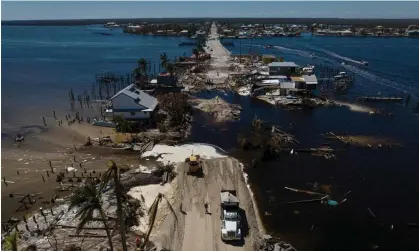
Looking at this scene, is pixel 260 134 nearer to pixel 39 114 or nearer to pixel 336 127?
pixel 336 127

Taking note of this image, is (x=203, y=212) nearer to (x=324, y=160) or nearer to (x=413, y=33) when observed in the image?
(x=324, y=160)

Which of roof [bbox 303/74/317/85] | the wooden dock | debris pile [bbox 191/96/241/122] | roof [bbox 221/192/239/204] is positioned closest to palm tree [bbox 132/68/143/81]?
debris pile [bbox 191/96/241/122]

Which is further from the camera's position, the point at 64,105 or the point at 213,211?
the point at 64,105

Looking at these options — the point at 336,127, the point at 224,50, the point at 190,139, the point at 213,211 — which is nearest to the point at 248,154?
the point at 190,139

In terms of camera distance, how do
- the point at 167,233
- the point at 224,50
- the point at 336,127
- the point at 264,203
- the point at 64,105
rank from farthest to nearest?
the point at 224,50 → the point at 64,105 → the point at 336,127 → the point at 264,203 → the point at 167,233

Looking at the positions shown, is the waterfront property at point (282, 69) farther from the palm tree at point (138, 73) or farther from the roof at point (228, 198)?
the roof at point (228, 198)

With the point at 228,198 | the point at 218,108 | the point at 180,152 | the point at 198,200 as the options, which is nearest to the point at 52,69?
the point at 218,108

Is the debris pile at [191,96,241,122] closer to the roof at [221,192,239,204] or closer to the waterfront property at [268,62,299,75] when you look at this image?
the waterfront property at [268,62,299,75]
